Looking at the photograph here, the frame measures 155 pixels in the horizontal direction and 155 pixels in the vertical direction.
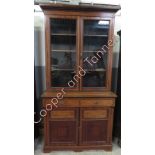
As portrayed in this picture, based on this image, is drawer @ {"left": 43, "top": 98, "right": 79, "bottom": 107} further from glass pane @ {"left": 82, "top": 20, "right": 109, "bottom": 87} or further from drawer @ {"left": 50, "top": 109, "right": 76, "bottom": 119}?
glass pane @ {"left": 82, "top": 20, "right": 109, "bottom": 87}

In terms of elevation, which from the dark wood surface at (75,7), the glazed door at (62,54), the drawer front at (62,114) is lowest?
the drawer front at (62,114)

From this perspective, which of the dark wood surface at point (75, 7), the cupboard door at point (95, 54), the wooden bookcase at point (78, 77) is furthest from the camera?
the cupboard door at point (95, 54)

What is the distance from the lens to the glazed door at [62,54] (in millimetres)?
2244

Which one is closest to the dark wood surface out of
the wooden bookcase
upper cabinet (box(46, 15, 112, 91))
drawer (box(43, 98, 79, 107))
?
the wooden bookcase

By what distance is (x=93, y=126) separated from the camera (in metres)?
2.25

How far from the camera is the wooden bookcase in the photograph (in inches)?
85.4

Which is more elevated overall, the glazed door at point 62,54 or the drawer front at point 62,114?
the glazed door at point 62,54

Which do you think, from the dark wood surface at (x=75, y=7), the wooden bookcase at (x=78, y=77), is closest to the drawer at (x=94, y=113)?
the wooden bookcase at (x=78, y=77)

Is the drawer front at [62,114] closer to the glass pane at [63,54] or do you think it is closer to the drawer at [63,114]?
the drawer at [63,114]

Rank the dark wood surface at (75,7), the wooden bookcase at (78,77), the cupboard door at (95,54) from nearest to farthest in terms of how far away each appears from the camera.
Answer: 1. the dark wood surface at (75,7)
2. the wooden bookcase at (78,77)
3. the cupboard door at (95,54)
